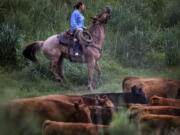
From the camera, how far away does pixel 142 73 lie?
15.7m

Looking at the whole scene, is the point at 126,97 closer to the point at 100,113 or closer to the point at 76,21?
the point at 100,113

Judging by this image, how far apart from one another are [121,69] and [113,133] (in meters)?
11.6

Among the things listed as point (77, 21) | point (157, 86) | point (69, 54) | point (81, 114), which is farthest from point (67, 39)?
point (81, 114)

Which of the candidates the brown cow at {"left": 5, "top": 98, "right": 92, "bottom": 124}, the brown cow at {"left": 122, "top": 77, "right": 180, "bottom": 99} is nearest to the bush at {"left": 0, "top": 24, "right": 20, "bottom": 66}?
the brown cow at {"left": 122, "top": 77, "right": 180, "bottom": 99}

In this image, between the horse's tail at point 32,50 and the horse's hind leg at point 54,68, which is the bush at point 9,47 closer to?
the horse's tail at point 32,50

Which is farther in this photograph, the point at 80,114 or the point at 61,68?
the point at 61,68

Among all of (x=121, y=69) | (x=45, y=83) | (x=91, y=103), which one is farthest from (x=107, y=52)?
(x=91, y=103)

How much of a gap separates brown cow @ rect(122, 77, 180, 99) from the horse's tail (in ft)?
12.1

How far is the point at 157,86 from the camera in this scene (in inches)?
406

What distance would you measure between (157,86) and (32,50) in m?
4.24

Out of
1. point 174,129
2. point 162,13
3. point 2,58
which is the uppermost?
point 162,13

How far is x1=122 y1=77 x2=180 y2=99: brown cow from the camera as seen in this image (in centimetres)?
1009

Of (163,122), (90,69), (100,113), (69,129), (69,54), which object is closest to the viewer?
(69,129)

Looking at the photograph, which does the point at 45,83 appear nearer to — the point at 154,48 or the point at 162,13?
the point at 154,48
